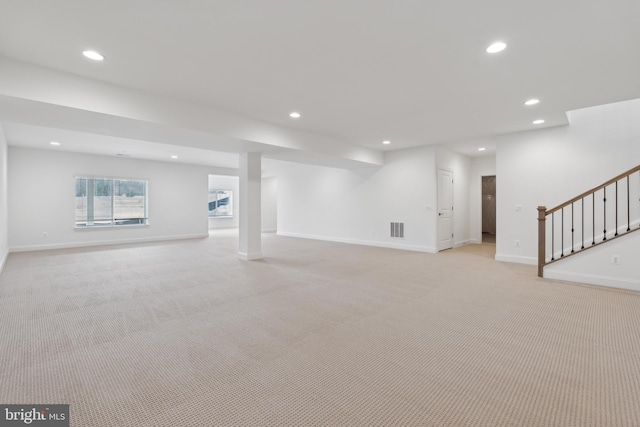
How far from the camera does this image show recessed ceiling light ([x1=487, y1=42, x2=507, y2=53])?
2.76m

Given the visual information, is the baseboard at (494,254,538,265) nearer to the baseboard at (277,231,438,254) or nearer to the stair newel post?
the stair newel post

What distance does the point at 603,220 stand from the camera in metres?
5.04

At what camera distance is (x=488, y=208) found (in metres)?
9.80

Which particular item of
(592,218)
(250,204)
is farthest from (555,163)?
(250,204)

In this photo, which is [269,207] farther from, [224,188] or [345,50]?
A: [345,50]

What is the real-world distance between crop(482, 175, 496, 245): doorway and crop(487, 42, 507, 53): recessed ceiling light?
7547 mm

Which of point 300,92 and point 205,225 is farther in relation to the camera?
point 205,225

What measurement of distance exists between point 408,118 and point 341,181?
176 inches

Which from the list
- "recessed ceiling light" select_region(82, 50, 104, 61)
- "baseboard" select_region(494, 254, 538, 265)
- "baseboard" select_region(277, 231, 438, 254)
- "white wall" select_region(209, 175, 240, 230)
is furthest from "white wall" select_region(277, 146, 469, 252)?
"recessed ceiling light" select_region(82, 50, 104, 61)

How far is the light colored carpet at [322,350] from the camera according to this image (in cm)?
173

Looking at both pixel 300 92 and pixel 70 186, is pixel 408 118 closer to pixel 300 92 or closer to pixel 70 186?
pixel 300 92

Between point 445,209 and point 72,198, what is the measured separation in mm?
10353

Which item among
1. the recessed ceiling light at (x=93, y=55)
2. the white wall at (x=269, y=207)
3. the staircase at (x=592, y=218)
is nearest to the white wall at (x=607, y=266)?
the staircase at (x=592, y=218)

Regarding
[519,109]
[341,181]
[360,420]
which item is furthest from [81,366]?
[341,181]
